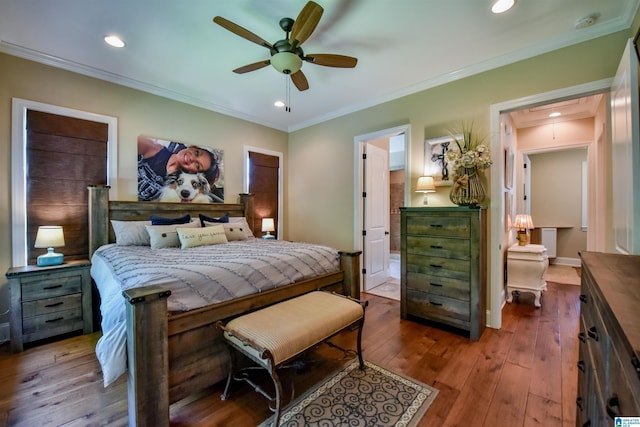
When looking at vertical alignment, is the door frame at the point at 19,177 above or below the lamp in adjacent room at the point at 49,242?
above

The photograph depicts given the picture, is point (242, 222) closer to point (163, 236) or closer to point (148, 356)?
point (163, 236)

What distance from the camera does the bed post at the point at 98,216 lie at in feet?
9.80

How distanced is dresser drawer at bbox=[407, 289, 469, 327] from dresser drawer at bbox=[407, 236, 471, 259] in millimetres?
460

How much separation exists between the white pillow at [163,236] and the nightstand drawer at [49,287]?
0.75 m

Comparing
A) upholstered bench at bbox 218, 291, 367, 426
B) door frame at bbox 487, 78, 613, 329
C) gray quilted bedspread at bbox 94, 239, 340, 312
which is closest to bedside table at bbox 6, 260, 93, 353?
gray quilted bedspread at bbox 94, 239, 340, 312

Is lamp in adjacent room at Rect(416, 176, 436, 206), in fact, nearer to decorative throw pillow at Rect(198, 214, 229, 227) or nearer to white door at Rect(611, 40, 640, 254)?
white door at Rect(611, 40, 640, 254)

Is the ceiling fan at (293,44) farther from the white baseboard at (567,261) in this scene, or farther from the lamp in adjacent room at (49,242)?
the white baseboard at (567,261)

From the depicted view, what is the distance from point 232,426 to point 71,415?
103cm

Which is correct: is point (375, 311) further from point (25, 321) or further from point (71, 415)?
point (25, 321)

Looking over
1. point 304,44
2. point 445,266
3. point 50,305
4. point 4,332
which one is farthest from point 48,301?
point 445,266

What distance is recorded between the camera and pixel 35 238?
2771mm

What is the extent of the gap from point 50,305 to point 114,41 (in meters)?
2.63

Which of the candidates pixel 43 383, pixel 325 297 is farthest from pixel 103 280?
pixel 325 297

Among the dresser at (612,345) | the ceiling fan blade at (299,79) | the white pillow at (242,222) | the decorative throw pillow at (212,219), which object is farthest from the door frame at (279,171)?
the dresser at (612,345)
